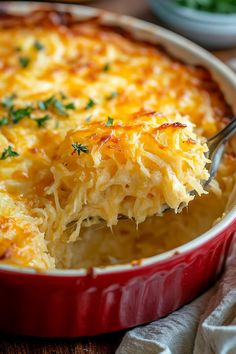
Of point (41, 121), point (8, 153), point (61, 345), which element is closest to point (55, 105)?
point (41, 121)

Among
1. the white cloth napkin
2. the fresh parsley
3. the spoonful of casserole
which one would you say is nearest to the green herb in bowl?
the fresh parsley

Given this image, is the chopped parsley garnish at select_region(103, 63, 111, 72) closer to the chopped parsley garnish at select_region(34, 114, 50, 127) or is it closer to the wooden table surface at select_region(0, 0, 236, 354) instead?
the chopped parsley garnish at select_region(34, 114, 50, 127)

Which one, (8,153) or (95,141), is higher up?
(95,141)

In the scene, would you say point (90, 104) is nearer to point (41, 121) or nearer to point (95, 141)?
point (41, 121)

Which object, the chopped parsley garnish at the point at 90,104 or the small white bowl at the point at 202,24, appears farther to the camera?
the small white bowl at the point at 202,24

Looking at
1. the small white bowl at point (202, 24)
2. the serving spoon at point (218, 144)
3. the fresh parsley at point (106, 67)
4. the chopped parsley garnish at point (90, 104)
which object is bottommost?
the small white bowl at point (202, 24)

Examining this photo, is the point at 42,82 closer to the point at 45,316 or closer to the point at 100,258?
the point at 100,258

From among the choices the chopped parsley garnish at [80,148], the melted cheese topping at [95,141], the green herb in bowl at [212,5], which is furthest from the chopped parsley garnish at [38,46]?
the green herb in bowl at [212,5]

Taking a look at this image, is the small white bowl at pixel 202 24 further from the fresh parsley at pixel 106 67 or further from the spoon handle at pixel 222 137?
the spoon handle at pixel 222 137
